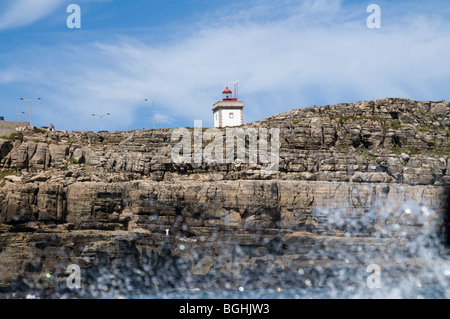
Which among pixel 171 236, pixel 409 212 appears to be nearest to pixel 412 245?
pixel 409 212

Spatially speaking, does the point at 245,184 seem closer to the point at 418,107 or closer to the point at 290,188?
the point at 290,188

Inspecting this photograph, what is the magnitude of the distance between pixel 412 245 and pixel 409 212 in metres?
3.03

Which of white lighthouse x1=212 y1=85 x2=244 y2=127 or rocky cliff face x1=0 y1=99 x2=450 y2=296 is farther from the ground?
white lighthouse x1=212 y1=85 x2=244 y2=127

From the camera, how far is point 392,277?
6456 cm

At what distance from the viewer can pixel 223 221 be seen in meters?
64.8

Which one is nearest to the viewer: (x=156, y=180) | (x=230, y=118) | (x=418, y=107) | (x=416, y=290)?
(x=416, y=290)

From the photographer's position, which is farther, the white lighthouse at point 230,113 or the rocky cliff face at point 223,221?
the white lighthouse at point 230,113

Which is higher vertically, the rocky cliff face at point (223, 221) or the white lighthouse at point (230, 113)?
the white lighthouse at point (230, 113)

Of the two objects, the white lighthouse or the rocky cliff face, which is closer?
the rocky cliff face

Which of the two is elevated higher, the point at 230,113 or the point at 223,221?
the point at 230,113

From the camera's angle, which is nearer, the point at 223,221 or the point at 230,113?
the point at 223,221

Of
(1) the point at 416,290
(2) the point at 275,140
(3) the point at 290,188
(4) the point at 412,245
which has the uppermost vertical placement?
(2) the point at 275,140

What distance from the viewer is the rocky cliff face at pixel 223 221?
210 feet

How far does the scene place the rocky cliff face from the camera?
210ft
